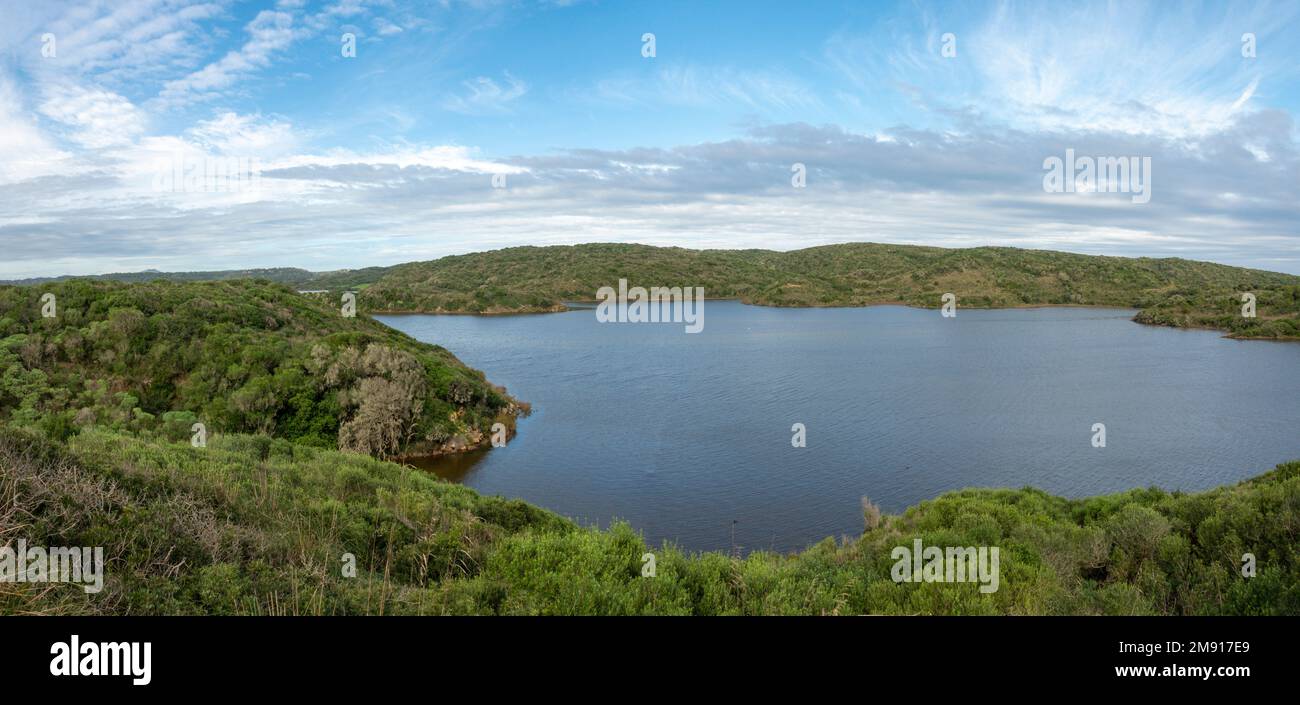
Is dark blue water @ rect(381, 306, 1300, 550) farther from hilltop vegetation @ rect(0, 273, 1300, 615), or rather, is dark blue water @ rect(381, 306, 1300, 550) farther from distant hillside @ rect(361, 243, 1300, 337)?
distant hillside @ rect(361, 243, 1300, 337)

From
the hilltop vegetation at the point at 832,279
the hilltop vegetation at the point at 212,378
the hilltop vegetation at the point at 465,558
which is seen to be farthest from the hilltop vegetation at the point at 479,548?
the hilltop vegetation at the point at 832,279

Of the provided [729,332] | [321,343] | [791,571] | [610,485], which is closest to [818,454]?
[610,485]

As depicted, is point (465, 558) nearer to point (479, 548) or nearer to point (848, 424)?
point (479, 548)

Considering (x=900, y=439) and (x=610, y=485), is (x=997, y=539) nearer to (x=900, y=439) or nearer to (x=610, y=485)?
(x=610, y=485)

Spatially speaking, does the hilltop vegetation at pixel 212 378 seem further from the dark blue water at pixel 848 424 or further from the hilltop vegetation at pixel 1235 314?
the hilltop vegetation at pixel 1235 314

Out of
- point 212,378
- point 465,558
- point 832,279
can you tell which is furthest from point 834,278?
point 465,558
